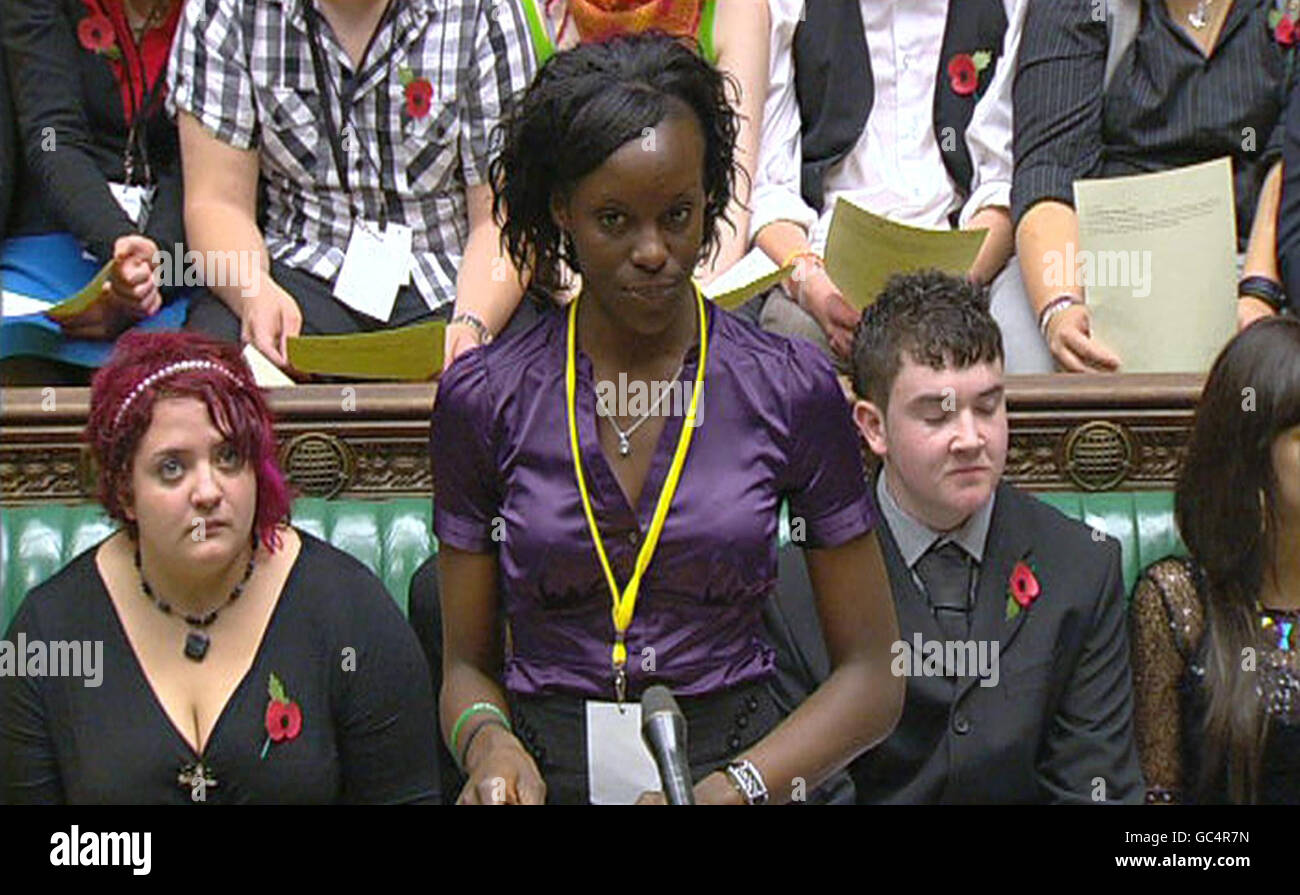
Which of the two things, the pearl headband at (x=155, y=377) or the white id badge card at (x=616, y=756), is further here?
the pearl headband at (x=155, y=377)

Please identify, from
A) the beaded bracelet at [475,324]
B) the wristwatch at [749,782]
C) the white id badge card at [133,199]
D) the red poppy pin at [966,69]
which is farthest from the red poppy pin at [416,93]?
the wristwatch at [749,782]

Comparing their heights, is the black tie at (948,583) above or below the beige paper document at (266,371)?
below

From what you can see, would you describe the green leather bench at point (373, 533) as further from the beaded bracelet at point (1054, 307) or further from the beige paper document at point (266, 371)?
the beaded bracelet at point (1054, 307)

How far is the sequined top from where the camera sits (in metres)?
2.74

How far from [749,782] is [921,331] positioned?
32.9 inches

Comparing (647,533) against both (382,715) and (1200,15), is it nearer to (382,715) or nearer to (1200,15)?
(382,715)

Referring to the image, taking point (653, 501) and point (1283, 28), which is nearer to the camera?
point (653, 501)

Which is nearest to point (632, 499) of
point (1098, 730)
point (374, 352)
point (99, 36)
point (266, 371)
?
point (1098, 730)

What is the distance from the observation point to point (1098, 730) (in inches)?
106

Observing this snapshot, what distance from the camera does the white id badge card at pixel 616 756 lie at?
2.14 metres

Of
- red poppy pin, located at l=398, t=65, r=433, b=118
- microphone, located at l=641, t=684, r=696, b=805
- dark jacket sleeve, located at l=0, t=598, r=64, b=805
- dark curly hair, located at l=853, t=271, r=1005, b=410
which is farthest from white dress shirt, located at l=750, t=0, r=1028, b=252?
microphone, located at l=641, t=684, r=696, b=805

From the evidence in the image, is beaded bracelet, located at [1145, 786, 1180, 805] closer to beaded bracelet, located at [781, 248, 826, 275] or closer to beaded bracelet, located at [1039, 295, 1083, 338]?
beaded bracelet, located at [1039, 295, 1083, 338]

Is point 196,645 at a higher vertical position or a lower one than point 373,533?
lower

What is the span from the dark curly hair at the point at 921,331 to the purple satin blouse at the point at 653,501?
1.80ft
